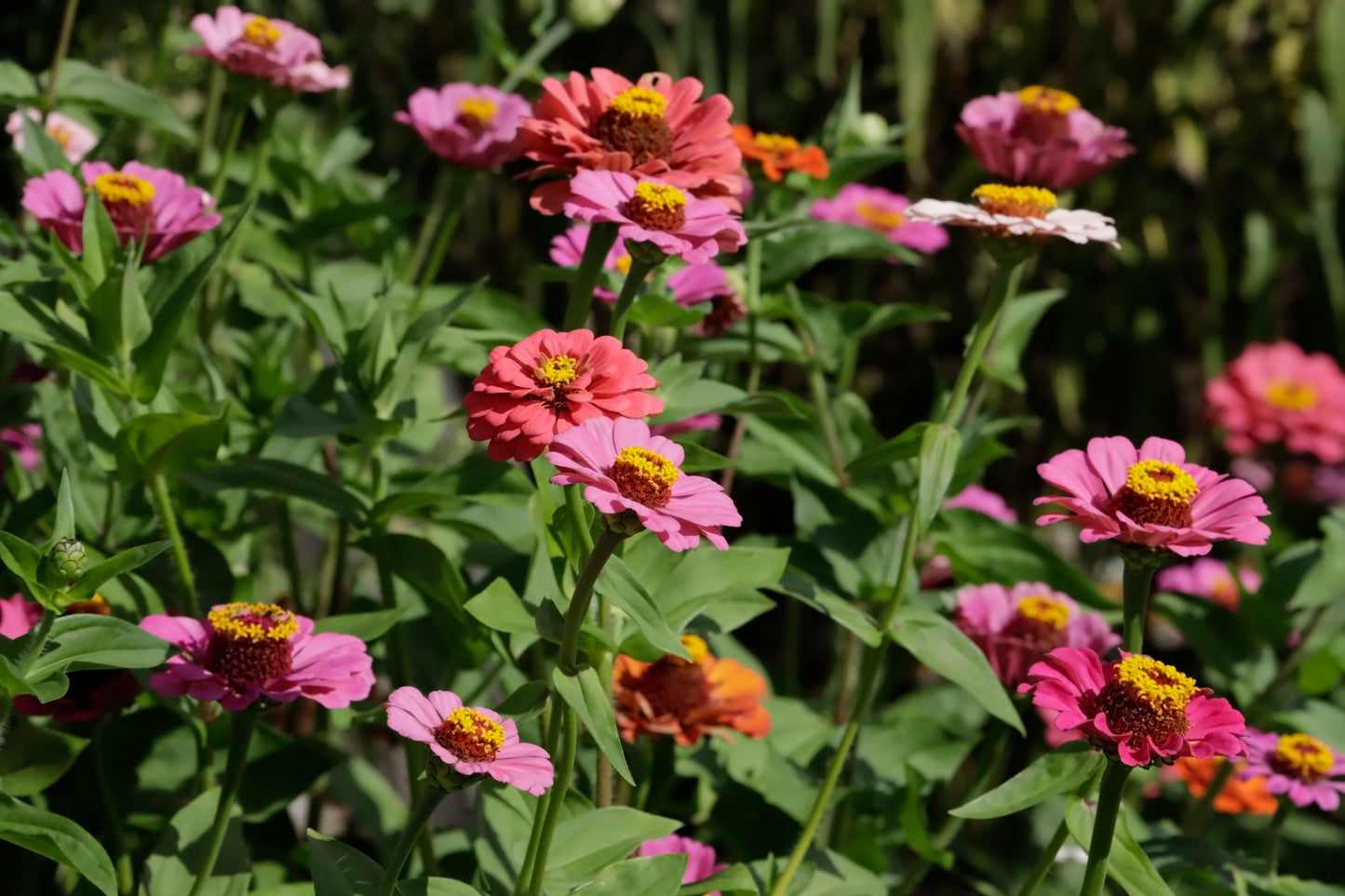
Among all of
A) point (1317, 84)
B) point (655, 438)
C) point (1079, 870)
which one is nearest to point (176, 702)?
point (655, 438)

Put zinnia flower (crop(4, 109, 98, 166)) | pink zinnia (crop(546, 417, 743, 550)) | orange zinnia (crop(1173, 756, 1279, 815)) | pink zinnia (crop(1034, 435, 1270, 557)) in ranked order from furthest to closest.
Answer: zinnia flower (crop(4, 109, 98, 166)) < orange zinnia (crop(1173, 756, 1279, 815)) < pink zinnia (crop(1034, 435, 1270, 557)) < pink zinnia (crop(546, 417, 743, 550))

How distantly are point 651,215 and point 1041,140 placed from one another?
0.41 meters

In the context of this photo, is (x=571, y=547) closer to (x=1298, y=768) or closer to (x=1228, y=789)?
(x=1298, y=768)

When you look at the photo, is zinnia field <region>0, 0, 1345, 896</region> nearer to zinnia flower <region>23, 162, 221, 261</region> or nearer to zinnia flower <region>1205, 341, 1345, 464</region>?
zinnia flower <region>23, 162, 221, 261</region>

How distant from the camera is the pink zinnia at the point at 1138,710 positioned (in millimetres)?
→ 644

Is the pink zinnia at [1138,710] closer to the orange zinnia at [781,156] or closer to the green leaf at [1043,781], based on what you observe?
the green leaf at [1043,781]

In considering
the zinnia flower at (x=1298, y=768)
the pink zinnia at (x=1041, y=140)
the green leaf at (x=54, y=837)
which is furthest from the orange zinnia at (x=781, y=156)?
the green leaf at (x=54, y=837)

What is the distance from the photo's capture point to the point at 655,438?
2.16 ft

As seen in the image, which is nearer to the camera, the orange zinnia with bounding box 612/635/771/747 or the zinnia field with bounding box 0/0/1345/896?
the zinnia field with bounding box 0/0/1345/896

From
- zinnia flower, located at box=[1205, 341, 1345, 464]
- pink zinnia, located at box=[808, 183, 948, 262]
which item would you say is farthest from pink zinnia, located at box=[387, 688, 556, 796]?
zinnia flower, located at box=[1205, 341, 1345, 464]

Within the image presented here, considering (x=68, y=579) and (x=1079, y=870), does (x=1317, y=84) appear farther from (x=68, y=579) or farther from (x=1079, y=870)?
(x=68, y=579)

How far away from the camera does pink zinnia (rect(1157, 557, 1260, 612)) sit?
143cm

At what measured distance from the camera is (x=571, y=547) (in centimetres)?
→ 72

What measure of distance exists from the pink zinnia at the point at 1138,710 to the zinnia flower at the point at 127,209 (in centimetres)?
58
